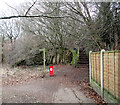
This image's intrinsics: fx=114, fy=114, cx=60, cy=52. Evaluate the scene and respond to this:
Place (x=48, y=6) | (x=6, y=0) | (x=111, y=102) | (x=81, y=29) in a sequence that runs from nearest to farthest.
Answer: (x=111, y=102) < (x=6, y=0) < (x=81, y=29) < (x=48, y=6)

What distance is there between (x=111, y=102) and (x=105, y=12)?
4.64m

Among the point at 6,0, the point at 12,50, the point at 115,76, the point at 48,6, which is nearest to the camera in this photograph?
the point at 115,76

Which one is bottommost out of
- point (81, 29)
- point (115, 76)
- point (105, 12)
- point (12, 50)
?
point (115, 76)

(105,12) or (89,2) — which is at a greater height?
(89,2)

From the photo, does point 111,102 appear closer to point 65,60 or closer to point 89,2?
point 89,2

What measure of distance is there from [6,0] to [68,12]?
397 cm

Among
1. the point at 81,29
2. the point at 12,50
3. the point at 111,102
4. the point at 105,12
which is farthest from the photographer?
the point at 12,50

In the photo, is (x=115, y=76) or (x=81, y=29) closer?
(x=115, y=76)

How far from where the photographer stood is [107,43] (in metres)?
7.17

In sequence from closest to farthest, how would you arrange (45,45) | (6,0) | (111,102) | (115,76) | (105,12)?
(115,76), (111,102), (6,0), (105,12), (45,45)

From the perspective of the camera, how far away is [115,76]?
261 cm

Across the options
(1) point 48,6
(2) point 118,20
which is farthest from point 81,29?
(1) point 48,6

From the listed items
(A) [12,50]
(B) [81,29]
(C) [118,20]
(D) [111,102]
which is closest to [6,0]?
(D) [111,102]

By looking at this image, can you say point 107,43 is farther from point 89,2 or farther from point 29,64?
point 29,64
